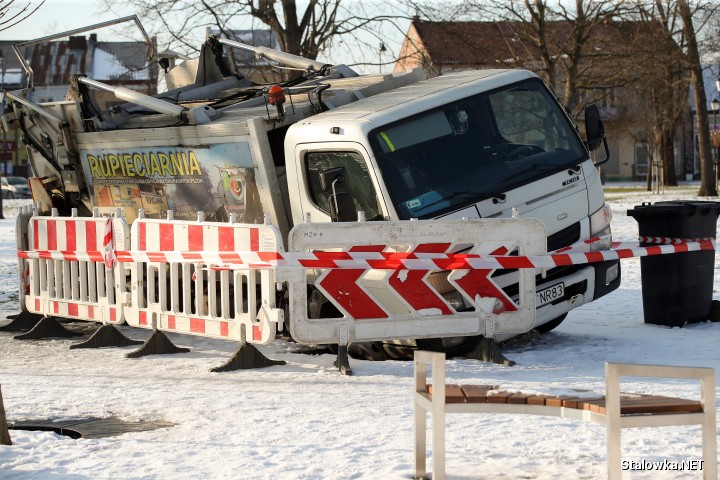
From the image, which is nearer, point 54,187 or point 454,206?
point 454,206

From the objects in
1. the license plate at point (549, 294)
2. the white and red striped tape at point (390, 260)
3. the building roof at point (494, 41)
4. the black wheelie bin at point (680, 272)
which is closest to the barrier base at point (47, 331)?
the white and red striped tape at point (390, 260)

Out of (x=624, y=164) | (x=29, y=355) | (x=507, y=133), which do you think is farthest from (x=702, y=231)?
(x=624, y=164)

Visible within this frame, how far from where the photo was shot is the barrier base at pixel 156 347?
1152 cm

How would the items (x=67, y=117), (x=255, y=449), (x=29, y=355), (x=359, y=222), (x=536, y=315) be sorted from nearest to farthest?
(x=255, y=449), (x=359, y=222), (x=536, y=315), (x=29, y=355), (x=67, y=117)


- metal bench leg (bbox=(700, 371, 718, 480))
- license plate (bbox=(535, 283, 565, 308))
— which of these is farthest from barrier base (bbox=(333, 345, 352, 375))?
metal bench leg (bbox=(700, 371, 718, 480))

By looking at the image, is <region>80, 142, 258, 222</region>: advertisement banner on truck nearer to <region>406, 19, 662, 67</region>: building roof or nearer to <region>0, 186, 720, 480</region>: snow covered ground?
<region>0, 186, 720, 480</region>: snow covered ground

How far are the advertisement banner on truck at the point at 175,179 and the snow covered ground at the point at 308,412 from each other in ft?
4.47

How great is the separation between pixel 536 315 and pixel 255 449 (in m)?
4.07

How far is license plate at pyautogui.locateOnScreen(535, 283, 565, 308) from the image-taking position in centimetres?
1086

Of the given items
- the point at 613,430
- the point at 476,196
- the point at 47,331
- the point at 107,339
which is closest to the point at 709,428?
the point at 613,430

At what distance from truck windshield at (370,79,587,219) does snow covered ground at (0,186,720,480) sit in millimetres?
1430

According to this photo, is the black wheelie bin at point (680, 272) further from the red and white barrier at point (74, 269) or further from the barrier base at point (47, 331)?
the barrier base at point (47, 331)

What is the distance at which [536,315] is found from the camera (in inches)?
422

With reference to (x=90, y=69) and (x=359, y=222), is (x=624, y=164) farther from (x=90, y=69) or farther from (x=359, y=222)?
(x=359, y=222)
